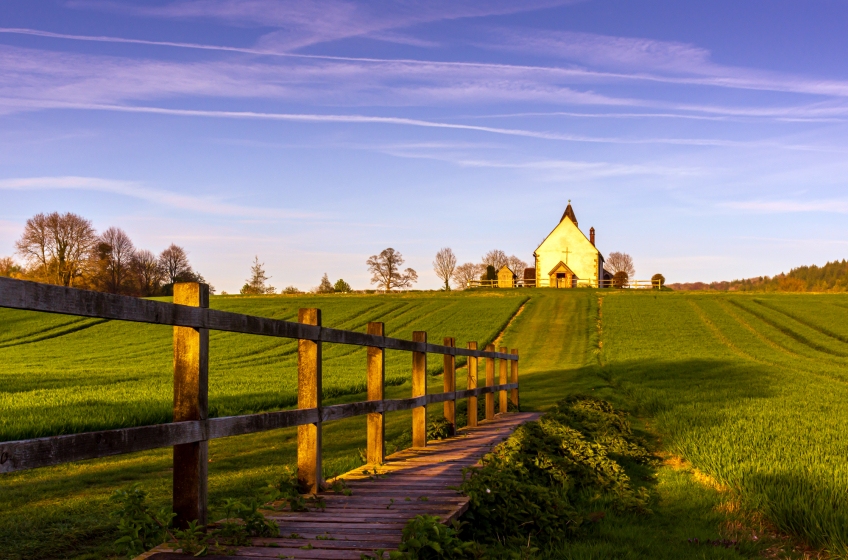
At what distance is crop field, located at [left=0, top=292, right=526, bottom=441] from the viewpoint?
1564cm

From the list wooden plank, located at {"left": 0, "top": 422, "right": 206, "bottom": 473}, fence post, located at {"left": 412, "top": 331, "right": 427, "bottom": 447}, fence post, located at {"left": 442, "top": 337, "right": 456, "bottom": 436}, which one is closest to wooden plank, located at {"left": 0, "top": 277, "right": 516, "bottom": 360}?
wooden plank, located at {"left": 0, "top": 422, "right": 206, "bottom": 473}

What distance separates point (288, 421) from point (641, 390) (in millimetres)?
15553

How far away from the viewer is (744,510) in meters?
7.41

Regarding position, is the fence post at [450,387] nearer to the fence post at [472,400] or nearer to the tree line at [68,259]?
the fence post at [472,400]

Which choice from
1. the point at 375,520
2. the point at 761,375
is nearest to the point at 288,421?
the point at 375,520

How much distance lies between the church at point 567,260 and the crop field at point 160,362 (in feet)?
87.5

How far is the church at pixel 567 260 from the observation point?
4033 inches

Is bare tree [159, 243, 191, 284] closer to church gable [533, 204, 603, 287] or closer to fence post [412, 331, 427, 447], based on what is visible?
church gable [533, 204, 603, 287]

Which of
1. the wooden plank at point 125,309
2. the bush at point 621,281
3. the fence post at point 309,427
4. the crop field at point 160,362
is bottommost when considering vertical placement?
the crop field at point 160,362

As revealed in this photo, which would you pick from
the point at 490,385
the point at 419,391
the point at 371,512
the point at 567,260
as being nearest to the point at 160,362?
the point at 490,385

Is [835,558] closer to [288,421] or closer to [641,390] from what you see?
[288,421]

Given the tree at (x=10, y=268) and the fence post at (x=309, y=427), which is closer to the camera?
the fence post at (x=309, y=427)

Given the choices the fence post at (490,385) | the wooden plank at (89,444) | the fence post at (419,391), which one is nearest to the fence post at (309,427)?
the wooden plank at (89,444)

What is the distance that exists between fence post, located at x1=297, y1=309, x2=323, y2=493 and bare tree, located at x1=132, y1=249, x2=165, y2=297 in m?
82.3
